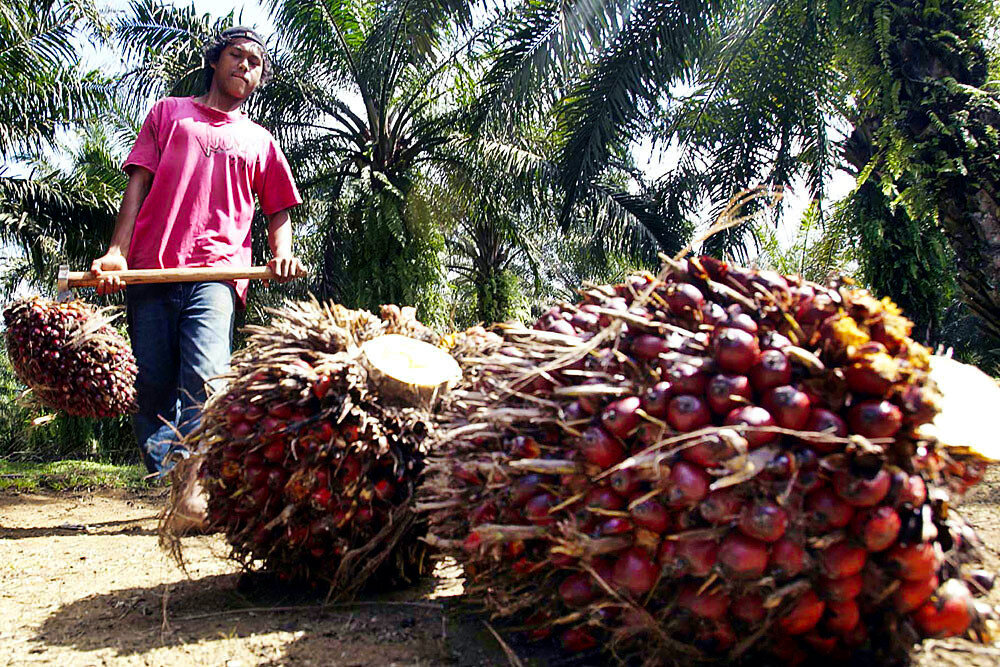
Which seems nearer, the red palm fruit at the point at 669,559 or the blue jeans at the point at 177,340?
the red palm fruit at the point at 669,559

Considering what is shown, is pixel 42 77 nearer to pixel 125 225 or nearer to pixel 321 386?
pixel 125 225

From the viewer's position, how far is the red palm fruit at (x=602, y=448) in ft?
4.24

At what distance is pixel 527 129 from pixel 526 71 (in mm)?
3298

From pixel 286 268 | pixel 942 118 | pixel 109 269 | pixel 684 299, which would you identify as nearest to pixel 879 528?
pixel 684 299

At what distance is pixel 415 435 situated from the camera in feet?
6.72

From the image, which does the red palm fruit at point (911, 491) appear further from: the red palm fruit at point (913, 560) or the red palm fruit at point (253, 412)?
the red palm fruit at point (253, 412)

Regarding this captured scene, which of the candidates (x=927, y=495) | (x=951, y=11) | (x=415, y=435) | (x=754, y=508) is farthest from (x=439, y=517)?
(x=951, y=11)

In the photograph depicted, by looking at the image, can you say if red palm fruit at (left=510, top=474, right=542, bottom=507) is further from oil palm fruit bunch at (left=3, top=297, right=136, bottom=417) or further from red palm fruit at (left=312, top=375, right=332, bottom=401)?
oil palm fruit bunch at (left=3, top=297, right=136, bottom=417)

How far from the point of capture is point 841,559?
1.14 meters

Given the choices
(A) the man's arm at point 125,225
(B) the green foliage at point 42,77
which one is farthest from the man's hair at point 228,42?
(B) the green foliage at point 42,77

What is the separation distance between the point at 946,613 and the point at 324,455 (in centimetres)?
135

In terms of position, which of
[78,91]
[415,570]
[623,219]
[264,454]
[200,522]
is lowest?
[415,570]

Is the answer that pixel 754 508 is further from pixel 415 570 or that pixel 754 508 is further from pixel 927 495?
pixel 415 570

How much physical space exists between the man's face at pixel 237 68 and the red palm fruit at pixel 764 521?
2970mm
